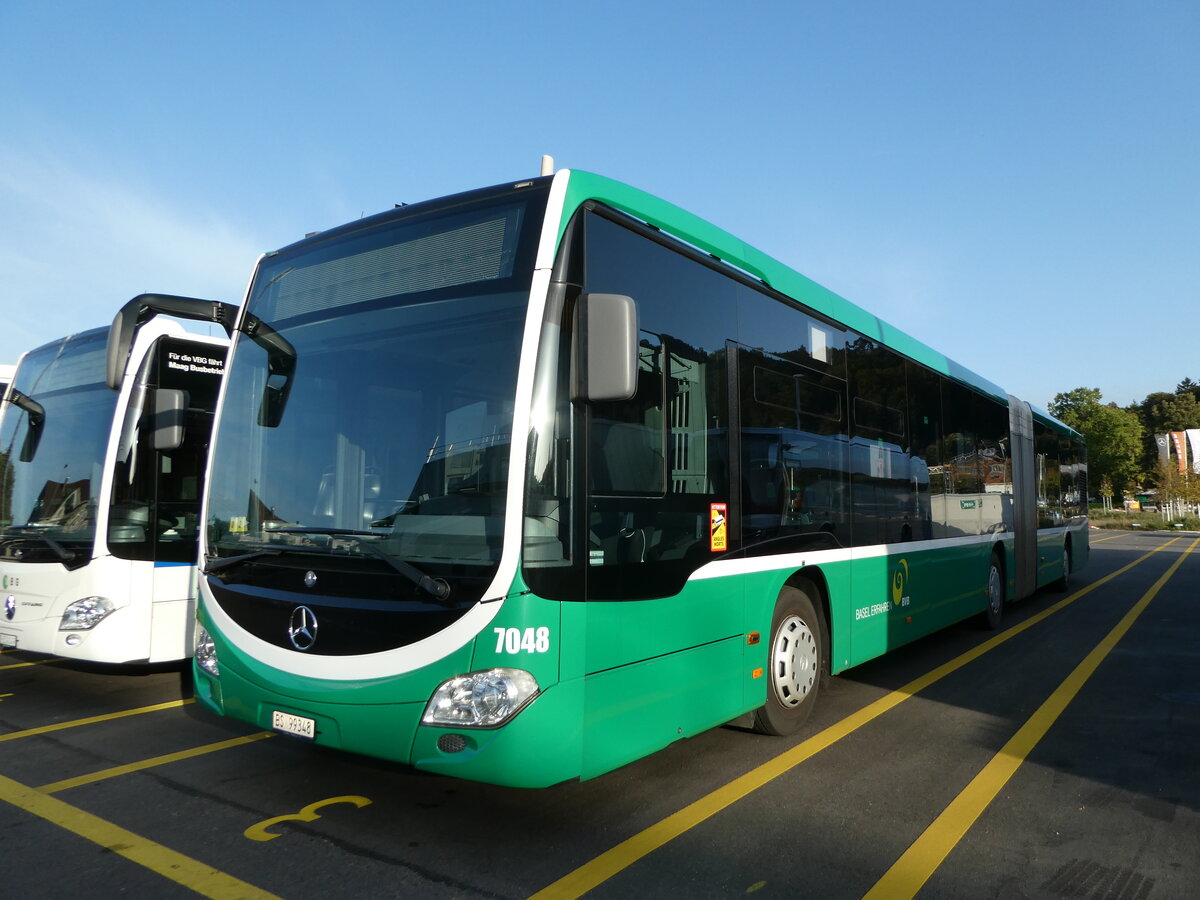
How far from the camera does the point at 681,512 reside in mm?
4547

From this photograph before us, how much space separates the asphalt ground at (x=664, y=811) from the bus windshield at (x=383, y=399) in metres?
1.26

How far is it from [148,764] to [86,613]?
186 cm

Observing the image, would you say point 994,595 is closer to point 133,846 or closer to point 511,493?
point 511,493

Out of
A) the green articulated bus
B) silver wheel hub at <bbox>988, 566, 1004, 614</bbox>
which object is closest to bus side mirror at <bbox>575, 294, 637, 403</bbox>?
the green articulated bus

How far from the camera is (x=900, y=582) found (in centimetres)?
762

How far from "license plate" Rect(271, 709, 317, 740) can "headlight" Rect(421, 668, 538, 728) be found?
0.77m

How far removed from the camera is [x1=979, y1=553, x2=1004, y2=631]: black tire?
10602 millimetres

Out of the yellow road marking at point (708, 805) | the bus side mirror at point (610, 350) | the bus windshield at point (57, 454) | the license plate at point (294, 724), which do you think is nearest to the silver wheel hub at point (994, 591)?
the yellow road marking at point (708, 805)

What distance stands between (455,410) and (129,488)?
13.6ft

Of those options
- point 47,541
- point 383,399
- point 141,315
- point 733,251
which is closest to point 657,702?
point 383,399

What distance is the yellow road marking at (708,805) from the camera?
142 inches

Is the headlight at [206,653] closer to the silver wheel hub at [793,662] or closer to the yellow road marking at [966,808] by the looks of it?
the silver wheel hub at [793,662]

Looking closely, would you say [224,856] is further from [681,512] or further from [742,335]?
[742,335]

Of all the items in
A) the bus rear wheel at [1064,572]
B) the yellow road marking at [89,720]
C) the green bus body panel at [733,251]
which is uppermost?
the green bus body panel at [733,251]
